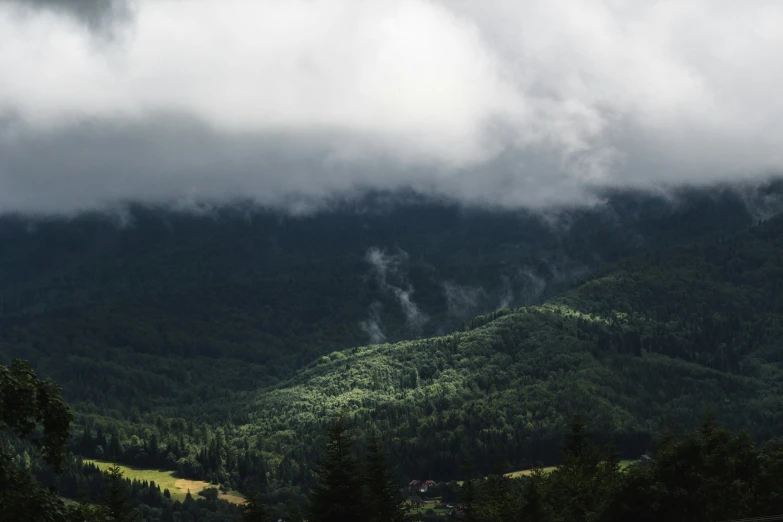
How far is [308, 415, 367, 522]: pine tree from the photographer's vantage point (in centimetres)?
11225

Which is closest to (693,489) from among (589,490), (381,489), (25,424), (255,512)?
(589,490)

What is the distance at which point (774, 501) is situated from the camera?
139m

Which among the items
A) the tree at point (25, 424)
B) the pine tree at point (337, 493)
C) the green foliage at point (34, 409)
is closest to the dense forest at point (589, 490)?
the pine tree at point (337, 493)

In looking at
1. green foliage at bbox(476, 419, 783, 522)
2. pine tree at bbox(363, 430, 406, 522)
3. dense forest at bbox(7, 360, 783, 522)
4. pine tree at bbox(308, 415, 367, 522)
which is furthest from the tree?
green foliage at bbox(476, 419, 783, 522)

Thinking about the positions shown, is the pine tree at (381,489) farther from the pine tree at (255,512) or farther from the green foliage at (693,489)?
the green foliage at (693,489)

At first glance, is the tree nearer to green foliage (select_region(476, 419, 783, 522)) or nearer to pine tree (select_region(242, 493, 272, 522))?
pine tree (select_region(242, 493, 272, 522))

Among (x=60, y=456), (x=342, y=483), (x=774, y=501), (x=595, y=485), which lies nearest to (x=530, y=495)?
(x=595, y=485)

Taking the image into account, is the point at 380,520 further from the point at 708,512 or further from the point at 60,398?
the point at 60,398

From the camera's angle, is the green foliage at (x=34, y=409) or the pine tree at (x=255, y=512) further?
the pine tree at (x=255, y=512)

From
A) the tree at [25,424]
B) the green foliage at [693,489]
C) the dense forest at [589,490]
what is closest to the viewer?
the tree at [25,424]

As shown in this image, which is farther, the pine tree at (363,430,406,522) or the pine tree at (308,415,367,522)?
the pine tree at (363,430,406,522)

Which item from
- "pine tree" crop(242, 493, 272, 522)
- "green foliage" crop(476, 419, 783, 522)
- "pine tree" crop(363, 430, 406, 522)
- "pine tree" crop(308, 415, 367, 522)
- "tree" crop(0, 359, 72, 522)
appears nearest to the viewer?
"tree" crop(0, 359, 72, 522)

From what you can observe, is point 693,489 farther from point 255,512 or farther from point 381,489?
point 255,512

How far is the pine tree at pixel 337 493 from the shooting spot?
11225 cm
